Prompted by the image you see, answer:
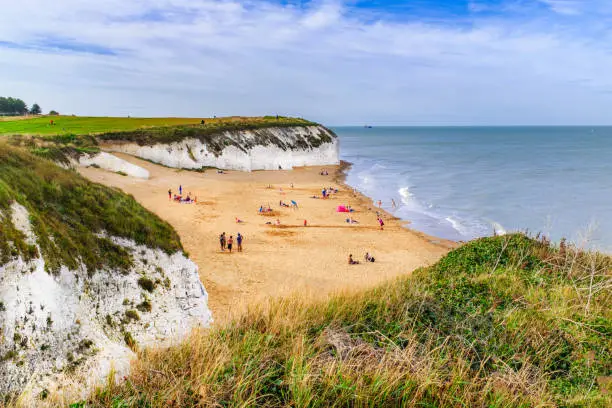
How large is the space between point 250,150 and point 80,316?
52.4 m

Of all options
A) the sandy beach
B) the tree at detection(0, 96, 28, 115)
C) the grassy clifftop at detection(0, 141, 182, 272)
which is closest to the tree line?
the tree at detection(0, 96, 28, 115)

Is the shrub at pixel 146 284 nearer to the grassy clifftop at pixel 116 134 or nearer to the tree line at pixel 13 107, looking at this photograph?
the grassy clifftop at pixel 116 134

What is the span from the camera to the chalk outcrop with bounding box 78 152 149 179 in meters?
33.9

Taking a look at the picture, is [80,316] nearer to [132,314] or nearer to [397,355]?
[132,314]

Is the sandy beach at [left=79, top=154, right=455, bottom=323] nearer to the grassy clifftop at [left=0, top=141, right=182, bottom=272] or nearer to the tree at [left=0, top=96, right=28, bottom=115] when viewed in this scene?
the grassy clifftop at [left=0, top=141, right=182, bottom=272]

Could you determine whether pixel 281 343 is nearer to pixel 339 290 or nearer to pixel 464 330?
pixel 339 290

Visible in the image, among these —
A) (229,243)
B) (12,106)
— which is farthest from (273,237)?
(12,106)

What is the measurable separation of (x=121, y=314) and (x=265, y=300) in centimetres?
434

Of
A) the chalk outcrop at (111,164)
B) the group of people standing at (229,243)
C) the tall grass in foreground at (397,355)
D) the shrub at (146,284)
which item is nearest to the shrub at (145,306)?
the shrub at (146,284)

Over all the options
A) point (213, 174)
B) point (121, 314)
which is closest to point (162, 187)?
point (213, 174)

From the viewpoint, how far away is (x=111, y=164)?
35781 mm

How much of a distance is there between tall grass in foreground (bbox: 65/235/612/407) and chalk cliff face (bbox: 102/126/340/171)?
44.0 metres

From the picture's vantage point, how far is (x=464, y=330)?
4.69 m

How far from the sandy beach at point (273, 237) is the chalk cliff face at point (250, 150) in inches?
123
